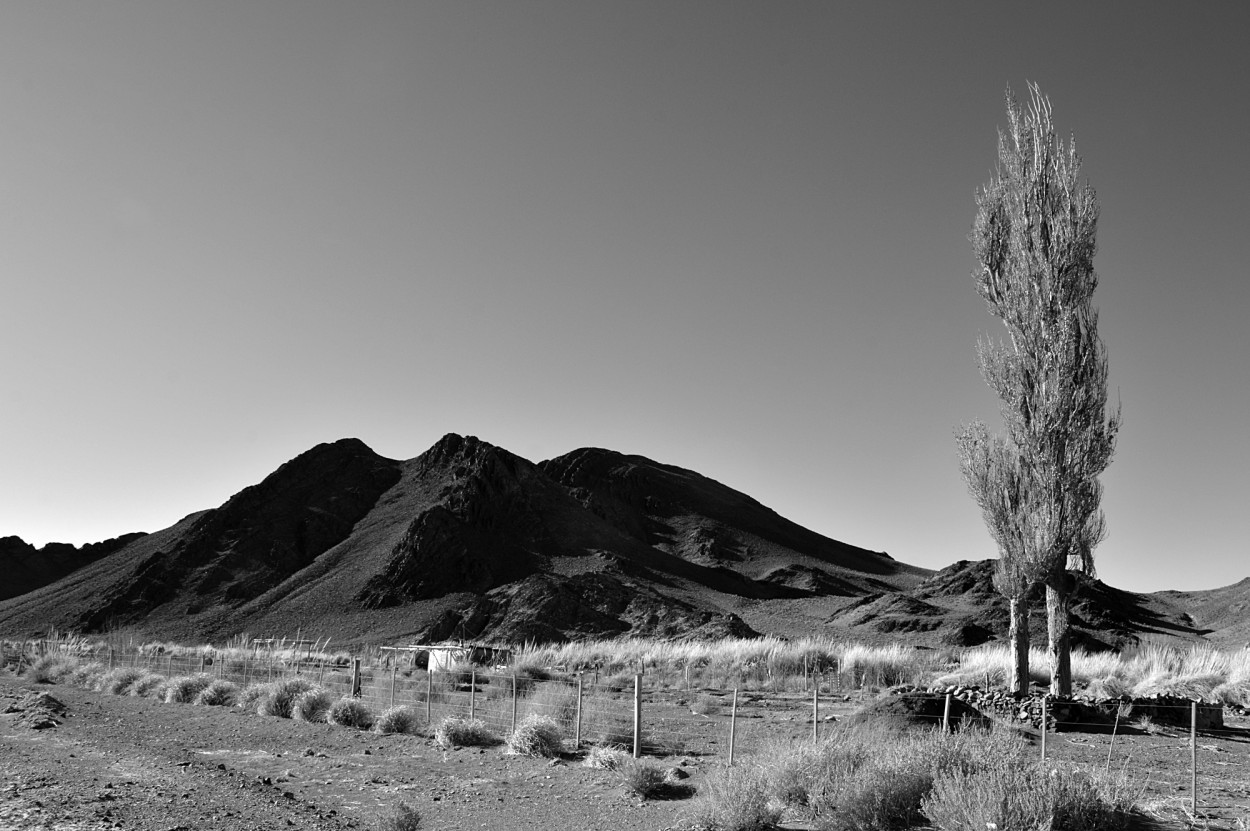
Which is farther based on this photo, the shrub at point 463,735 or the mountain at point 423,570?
the mountain at point 423,570

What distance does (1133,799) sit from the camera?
33.3 ft

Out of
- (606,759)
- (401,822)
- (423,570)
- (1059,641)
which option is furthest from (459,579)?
(401,822)

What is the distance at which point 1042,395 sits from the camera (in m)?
23.2

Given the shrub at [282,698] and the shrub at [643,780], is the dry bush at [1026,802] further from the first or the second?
the shrub at [282,698]

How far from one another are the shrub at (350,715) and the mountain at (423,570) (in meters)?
37.5

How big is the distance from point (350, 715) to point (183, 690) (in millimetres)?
9857

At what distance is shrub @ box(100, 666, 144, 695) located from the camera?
103ft

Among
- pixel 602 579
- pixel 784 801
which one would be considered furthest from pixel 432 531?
pixel 784 801

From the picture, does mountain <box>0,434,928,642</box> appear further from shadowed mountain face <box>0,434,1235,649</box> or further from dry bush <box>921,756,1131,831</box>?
dry bush <box>921,756,1131,831</box>

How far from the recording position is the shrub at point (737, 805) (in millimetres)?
Answer: 10430

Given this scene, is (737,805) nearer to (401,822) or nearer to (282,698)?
(401,822)

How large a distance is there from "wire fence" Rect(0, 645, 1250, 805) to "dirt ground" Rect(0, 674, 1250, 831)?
13 centimetres

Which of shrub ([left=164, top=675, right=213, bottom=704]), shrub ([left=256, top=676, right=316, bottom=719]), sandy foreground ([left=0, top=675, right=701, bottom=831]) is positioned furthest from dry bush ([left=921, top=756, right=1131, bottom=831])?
shrub ([left=164, top=675, right=213, bottom=704])

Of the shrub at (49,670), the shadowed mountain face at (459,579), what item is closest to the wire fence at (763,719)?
the shrub at (49,670)
